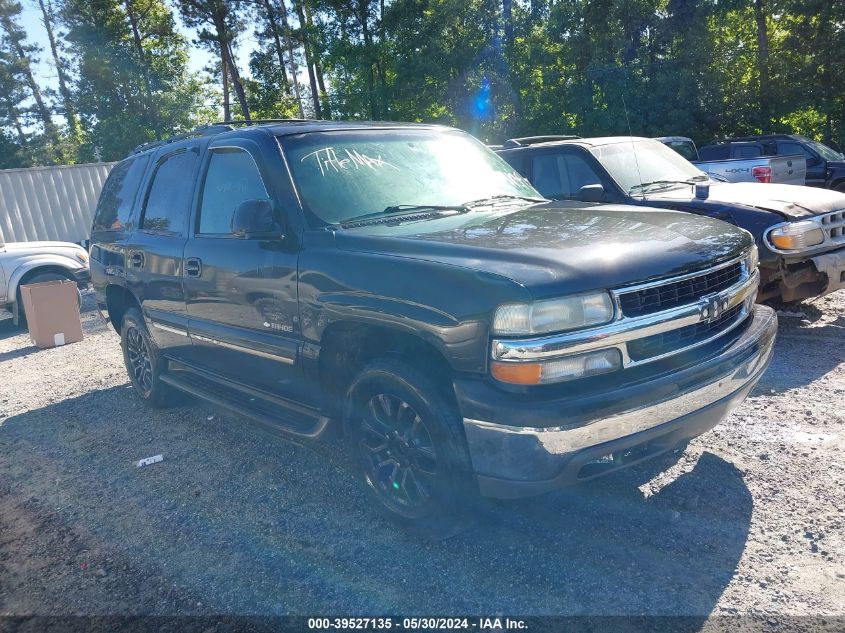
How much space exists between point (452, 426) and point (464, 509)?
19.3 inches

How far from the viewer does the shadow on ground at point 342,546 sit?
2896 millimetres

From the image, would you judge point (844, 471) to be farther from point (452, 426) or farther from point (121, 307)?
point (121, 307)

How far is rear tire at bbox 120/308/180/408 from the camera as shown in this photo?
5.45 meters

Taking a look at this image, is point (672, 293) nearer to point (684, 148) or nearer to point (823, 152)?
point (684, 148)

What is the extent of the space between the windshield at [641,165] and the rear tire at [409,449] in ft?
14.7

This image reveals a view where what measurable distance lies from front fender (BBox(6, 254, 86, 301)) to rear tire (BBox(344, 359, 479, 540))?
8.54 metres

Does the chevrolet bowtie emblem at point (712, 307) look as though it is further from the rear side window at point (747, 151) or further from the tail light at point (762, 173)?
the rear side window at point (747, 151)

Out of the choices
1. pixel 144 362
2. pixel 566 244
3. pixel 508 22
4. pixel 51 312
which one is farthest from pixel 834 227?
pixel 508 22

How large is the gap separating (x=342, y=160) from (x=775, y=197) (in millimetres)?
4475

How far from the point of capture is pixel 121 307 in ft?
19.8

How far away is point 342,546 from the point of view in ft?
11.1

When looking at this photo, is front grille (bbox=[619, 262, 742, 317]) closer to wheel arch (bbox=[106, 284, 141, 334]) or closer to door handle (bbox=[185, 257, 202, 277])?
door handle (bbox=[185, 257, 202, 277])

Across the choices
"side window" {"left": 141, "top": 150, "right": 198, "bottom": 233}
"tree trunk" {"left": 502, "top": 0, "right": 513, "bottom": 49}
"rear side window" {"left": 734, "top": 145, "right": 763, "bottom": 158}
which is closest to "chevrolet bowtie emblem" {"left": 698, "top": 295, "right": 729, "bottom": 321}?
"side window" {"left": 141, "top": 150, "right": 198, "bottom": 233}

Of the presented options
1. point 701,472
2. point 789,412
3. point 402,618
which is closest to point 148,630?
point 402,618
